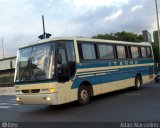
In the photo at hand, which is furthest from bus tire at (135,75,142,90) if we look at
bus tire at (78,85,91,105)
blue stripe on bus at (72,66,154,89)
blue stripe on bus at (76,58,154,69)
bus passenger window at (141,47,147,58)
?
bus tire at (78,85,91,105)

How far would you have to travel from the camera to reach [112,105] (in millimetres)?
14133

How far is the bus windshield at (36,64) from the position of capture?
13156 millimetres

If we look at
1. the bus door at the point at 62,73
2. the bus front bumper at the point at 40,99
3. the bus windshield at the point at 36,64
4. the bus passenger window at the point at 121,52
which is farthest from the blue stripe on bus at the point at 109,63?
the bus front bumper at the point at 40,99

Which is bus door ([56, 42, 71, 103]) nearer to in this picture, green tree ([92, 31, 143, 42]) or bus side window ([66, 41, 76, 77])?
bus side window ([66, 41, 76, 77])

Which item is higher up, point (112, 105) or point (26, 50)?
point (26, 50)

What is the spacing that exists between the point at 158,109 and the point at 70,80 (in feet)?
12.3

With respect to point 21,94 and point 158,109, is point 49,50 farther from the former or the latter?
point 158,109

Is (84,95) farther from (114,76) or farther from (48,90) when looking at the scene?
(114,76)

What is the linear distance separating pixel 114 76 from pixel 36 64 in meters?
5.44

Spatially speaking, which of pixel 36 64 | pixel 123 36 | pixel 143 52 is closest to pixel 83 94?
pixel 36 64

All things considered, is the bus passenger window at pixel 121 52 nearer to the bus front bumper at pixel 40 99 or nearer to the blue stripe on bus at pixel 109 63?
the blue stripe on bus at pixel 109 63

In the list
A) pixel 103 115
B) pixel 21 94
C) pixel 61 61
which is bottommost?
pixel 103 115

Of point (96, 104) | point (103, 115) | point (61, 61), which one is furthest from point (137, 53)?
point (103, 115)

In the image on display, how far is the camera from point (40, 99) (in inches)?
514
